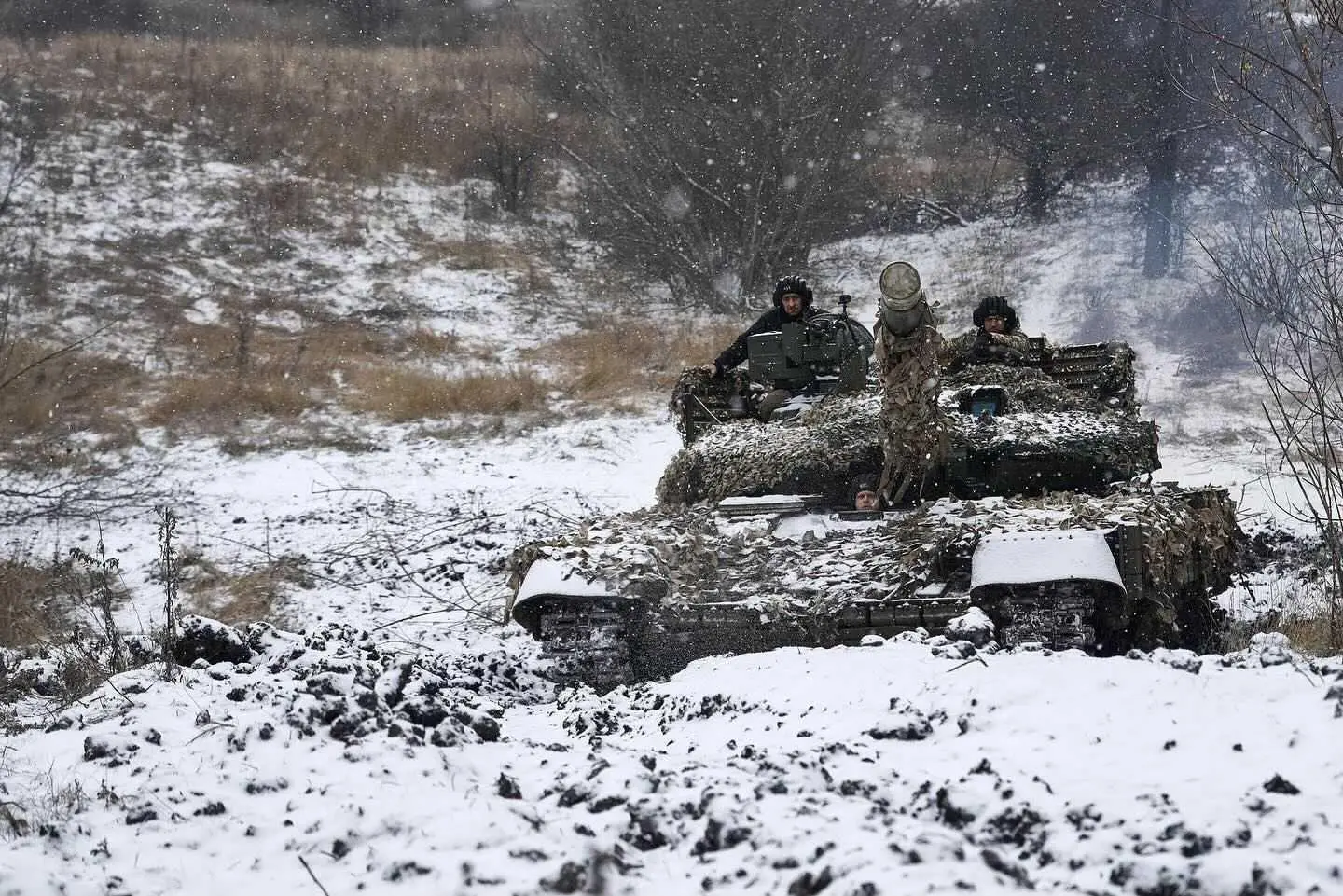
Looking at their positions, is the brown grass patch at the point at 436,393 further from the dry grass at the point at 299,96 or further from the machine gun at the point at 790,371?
the dry grass at the point at 299,96

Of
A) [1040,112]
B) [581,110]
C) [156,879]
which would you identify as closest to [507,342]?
[581,110]

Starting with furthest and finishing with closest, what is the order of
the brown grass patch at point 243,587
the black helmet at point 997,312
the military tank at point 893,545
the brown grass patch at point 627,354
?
the brown grass patch at point 627,354 → the brown grass patch at point 243,587 → the black helmet at point 997,312 → the military tank at point 893,545

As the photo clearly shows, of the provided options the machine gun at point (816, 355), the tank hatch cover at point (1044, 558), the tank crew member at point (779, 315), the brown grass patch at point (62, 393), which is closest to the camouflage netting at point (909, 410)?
the tank hatch cover at point (1044, 558)

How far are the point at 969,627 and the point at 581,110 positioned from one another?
80.8ft

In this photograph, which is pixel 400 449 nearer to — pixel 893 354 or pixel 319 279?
Answer: pixel 319 279

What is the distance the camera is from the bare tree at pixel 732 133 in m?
23.5

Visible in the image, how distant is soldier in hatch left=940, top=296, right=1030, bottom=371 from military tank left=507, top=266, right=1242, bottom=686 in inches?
26.5

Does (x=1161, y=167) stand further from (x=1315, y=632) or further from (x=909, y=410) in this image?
(x=909, y=410)

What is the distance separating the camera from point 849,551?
21.1ft

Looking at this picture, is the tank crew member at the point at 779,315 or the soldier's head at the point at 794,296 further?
the soldier's head at the point at 794,296

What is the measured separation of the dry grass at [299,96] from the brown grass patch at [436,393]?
31.7ft

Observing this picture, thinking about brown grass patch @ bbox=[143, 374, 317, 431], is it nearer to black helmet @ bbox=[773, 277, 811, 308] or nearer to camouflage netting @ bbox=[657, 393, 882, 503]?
black helmet @ bbox=[773, 277, 811, 308]

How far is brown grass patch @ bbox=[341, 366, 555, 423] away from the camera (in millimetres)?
16859

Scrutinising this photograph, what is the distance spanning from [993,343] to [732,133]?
603 inches
